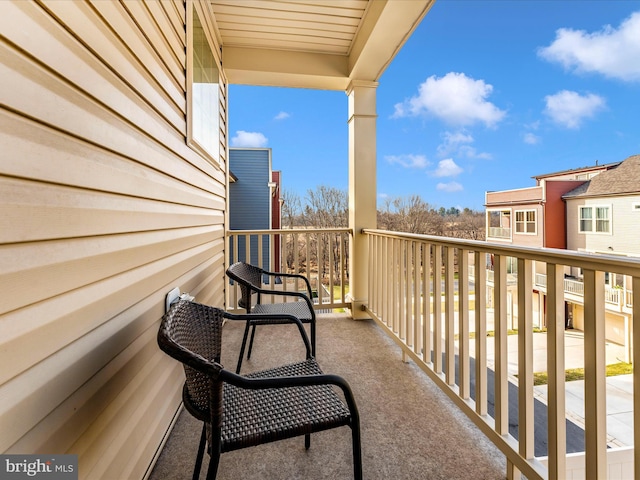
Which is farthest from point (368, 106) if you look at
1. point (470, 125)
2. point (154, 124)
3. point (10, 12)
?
point (470, 125)

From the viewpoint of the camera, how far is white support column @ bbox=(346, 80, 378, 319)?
11.1 ft

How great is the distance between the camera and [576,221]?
5.91ft

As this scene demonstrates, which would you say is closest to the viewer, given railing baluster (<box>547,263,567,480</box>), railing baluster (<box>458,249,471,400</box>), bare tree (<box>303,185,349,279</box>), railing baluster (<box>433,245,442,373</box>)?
railing baluster (<box>547,263,567,480</box>)

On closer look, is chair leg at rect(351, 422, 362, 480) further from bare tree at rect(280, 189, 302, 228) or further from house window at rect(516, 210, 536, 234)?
bare tree at rect(280, 189, 302, 228)

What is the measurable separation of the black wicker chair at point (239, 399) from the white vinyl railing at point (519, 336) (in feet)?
2.32

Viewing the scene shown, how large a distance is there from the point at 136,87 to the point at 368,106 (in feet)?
8.59

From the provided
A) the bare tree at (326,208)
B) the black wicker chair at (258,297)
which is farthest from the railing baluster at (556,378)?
the bare tree at (326,208)

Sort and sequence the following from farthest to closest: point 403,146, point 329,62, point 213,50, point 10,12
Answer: point 403,146
point 329,62
point 213,50
point 10,12

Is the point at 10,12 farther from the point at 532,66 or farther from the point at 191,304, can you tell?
the point at 532,66

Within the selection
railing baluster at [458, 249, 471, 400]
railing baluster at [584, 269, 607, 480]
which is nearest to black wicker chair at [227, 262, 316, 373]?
A: railing baluster at [458, 249, 471, 400]

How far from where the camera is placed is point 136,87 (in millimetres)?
1234

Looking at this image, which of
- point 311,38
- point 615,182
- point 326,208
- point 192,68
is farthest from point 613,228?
point 326,208

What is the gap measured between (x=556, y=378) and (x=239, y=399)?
113cm

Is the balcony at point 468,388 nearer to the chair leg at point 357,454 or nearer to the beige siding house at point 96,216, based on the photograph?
the chair leg at point 357,454
